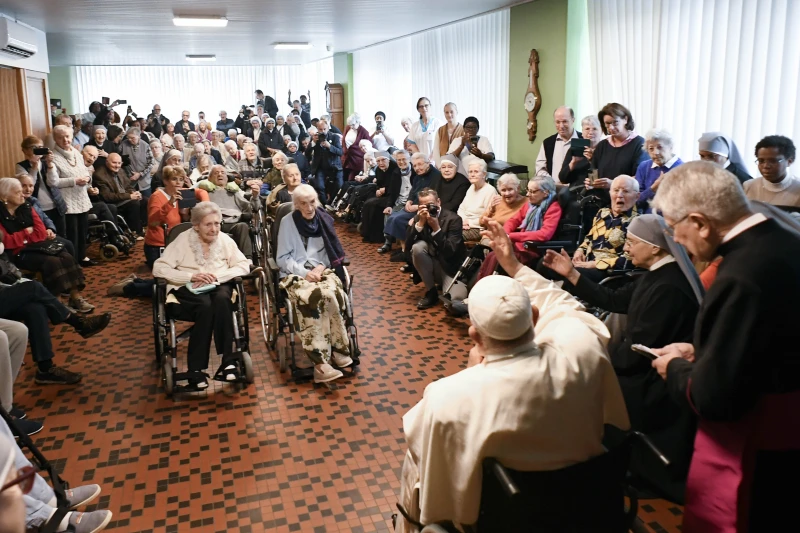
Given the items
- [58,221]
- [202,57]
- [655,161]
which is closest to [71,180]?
[58,221]

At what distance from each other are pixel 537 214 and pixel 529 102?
2952 millimetres

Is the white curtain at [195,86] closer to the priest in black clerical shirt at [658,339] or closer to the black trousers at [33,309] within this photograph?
the black trousers at [33,309]

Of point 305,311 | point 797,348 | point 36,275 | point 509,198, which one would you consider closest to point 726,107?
point 509,198

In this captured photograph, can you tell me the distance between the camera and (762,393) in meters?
1.79

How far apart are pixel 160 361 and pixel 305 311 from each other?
1.09 metres

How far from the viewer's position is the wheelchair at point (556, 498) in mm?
1724

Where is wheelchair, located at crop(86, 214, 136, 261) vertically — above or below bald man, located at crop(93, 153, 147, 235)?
below

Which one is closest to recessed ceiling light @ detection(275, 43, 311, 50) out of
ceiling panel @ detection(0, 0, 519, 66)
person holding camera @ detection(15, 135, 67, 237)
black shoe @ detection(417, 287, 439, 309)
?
ceiling panel @ detection(0, 0, 519, 66)

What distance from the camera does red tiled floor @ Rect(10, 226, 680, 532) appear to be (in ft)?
9.42

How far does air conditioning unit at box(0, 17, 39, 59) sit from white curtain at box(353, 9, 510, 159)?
218 inches

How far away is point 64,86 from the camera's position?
58.9 feet

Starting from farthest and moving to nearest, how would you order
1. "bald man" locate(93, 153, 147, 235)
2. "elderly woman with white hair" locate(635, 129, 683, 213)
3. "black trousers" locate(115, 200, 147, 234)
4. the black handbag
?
1. "black trousers" locate(115, 200, 147, 234)
2. "bald man" locate(93, 153, 147, 235)
3. the black handbag
4. "elderly woman with white hair" locate(635, 129, 683, 213)

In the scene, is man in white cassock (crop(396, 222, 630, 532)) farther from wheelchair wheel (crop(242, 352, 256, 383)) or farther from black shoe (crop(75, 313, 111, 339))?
black shoe (crop(75, 313, 111, 339))

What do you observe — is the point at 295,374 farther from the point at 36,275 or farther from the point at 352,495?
the point at 36,275
